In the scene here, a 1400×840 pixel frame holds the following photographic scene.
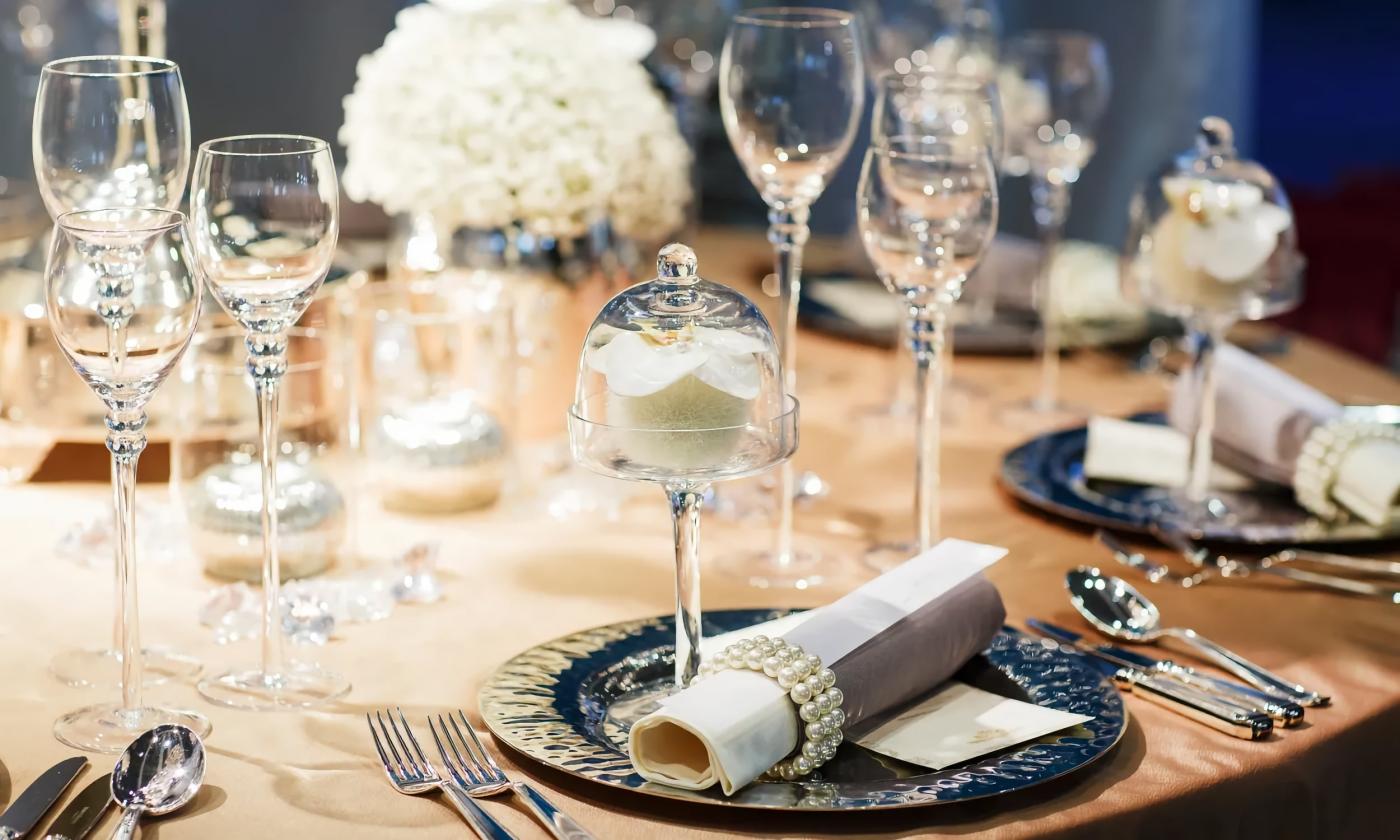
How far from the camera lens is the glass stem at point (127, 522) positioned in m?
1.17

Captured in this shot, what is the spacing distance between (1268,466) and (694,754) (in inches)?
37.8

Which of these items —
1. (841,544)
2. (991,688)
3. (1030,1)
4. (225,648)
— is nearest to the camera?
(991,688)

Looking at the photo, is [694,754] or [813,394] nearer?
[694,754]

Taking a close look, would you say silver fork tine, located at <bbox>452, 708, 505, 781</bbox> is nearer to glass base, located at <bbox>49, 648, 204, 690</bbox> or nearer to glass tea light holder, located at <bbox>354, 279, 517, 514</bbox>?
glass base, located at <bbox>49, 648, 204, 690</bbox>

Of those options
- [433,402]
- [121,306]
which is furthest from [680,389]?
[433,402]

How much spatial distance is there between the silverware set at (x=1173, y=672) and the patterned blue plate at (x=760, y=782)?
53 millimetres

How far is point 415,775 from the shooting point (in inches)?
43.7

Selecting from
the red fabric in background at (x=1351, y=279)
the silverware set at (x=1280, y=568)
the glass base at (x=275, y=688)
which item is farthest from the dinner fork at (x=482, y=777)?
the red fabric in background at (x=1351, y=279)

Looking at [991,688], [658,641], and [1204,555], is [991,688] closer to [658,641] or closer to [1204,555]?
[658,641]

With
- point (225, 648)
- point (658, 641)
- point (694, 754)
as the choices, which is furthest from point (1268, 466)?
point (225, 648)

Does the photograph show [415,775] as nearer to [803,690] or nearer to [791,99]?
[803,690]

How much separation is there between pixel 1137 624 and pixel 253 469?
842 millimetres

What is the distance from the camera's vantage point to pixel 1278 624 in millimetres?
1462

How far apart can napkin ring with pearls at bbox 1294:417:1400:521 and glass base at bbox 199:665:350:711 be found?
1018mm
